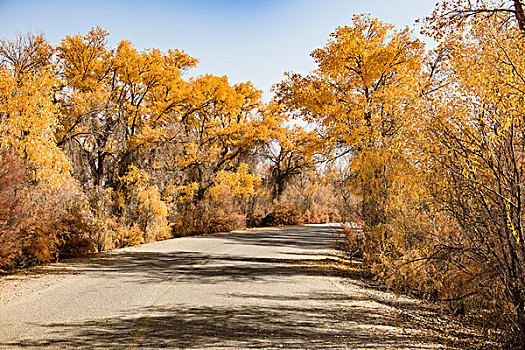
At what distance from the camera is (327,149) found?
48.3 ft

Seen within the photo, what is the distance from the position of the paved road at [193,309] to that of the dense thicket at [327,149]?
133 cm

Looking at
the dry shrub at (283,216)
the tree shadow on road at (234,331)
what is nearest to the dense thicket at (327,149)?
the tree shadow on road at (234,331)

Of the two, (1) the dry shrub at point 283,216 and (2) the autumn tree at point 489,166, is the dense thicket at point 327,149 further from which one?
(1) the dry shrub at point 283,216

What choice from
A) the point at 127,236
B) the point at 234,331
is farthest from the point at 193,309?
the point at 127,236

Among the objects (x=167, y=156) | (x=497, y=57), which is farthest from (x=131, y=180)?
(x=497, y=57)

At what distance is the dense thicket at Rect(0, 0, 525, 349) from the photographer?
5500 millimetres

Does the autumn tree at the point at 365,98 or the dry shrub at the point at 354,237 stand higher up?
the autumn tree at the point at 365,98

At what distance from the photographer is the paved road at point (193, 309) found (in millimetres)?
5379

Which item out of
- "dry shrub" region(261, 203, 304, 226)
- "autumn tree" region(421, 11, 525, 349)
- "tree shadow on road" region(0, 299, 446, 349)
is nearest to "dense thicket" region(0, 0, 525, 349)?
"autumn tree" region(421, 11, 525, 349)

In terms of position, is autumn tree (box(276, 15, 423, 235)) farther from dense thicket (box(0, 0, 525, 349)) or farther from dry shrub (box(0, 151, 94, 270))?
dry shrub (box(0, 151, 94, 270))

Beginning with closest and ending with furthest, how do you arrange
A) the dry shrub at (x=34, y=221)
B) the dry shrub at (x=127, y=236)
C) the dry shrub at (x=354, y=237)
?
the dry shrub at (x=34, y=221)
the dry shrub at (x=354, y=237)
the dry shrub at (x=127, y=236)

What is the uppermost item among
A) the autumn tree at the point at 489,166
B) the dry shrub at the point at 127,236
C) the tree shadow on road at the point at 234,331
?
the autumn tree at the point at 489,166

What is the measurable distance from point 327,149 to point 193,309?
9.23 meters

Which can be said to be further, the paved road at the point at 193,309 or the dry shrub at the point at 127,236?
the dry shrub at the point at 127,236
